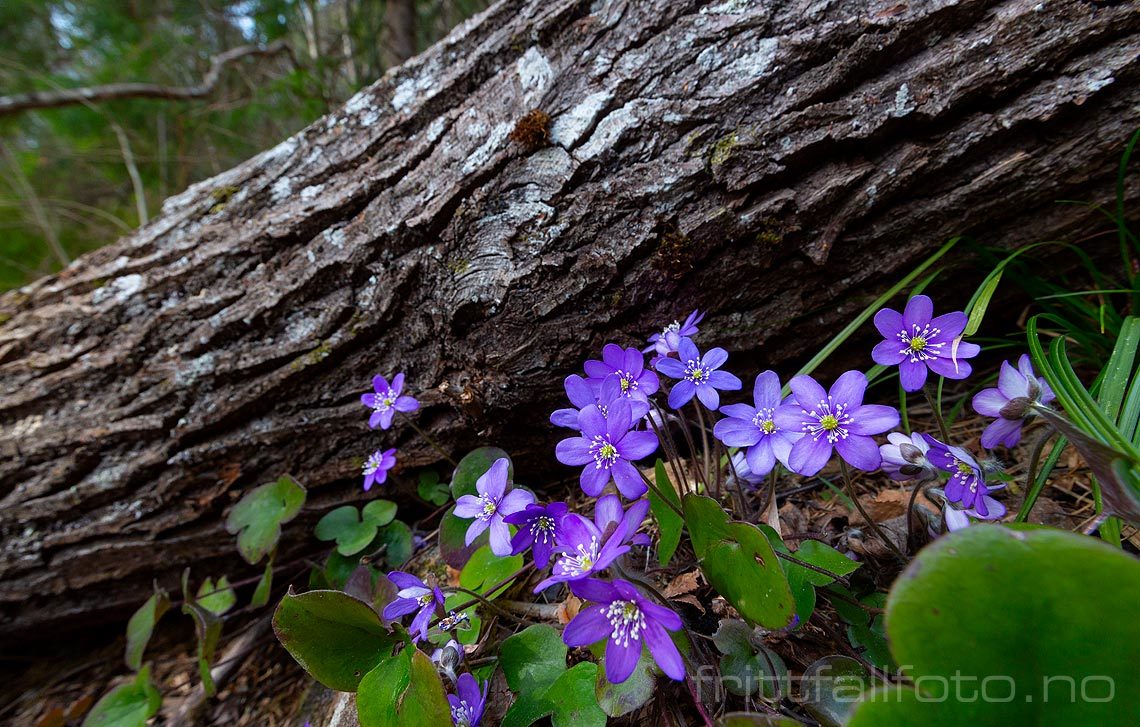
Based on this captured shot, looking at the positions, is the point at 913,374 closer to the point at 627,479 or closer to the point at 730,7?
the point at 627,479

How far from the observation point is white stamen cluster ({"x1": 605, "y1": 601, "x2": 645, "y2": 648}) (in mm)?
740

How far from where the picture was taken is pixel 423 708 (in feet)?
2.81

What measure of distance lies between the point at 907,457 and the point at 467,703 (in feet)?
2.87

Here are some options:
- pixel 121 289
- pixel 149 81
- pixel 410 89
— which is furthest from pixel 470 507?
pixel 149 81

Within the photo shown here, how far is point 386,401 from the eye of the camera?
4.50 ft

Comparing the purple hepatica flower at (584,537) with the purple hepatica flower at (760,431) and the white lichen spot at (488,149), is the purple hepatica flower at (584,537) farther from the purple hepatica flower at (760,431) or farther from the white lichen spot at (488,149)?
the white lichen spot at (488,149)

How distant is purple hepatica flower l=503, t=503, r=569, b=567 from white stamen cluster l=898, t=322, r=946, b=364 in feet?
2.23

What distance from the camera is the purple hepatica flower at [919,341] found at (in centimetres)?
93

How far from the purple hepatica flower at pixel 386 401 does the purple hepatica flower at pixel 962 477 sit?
1089 mm

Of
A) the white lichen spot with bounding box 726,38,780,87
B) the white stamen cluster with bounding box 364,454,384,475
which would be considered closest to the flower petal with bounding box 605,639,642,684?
the white stamen cluster with bounding box 364,454,384,475

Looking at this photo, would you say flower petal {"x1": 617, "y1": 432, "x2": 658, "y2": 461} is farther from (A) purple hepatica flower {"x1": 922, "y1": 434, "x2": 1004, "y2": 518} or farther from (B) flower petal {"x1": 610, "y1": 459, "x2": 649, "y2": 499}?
(A) purple hepatica flower {"x1": 922, "y1": 434, "x2": 1004, "y2": 518}

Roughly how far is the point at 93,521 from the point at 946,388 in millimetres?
2629

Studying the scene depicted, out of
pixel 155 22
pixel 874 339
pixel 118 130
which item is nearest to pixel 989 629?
pixel 874 339

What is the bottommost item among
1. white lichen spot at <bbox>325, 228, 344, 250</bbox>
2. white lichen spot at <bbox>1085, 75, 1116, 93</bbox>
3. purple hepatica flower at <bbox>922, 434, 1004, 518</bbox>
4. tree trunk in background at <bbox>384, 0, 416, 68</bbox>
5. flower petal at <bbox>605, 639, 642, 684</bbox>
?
purple hepatica flower at <bbox>922, 434, 1004, 518</bbox>
